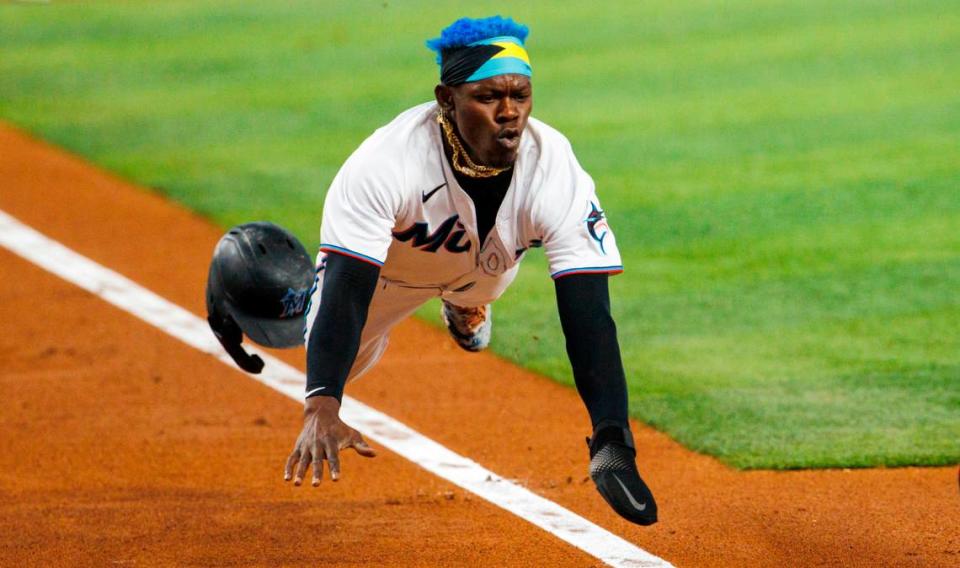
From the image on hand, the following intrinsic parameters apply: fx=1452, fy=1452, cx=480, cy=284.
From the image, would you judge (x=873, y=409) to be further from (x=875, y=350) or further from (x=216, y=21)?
(x=216, y=21)

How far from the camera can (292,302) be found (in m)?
6.53

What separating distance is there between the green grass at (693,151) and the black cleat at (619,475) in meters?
1.88

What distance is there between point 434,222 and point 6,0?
16525mm

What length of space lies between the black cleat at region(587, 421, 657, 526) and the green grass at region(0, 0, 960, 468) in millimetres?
1884

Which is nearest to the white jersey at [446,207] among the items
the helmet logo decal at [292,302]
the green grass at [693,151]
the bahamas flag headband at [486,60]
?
the bahamas flag headband at [486,60]

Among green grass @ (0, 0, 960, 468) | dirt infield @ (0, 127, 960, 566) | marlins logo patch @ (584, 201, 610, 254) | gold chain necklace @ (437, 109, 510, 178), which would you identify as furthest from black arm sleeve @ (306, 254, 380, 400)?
green grass @ (0, 0, 960, 468)

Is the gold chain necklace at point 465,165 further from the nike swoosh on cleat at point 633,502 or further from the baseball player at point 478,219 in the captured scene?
the nike swoosh on cleat at point 633,502

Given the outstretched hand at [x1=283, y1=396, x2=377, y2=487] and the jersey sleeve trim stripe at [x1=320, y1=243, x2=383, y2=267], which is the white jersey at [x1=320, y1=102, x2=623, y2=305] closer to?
the jersey sleeve trim stripe at [x1=320, y1=243, x2=383, y2=267]

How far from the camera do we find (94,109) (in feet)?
47.1

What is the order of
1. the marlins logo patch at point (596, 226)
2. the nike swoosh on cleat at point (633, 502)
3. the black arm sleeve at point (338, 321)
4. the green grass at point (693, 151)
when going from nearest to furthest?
the nike swoosh on cleat at point (633, 502) → the black arm sleeve at point (338, 321) → the marlins logo patch at point (596, 226) → the green grass at point (693, 151)

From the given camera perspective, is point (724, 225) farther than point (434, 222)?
Yes

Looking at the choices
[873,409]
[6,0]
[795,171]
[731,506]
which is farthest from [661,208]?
[6,0]

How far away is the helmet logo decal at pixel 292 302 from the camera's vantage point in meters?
6.51

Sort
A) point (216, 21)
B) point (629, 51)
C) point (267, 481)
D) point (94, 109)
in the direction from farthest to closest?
point (216, 21) → point (629, 51) → point (94, 109) → point (267, 481)
